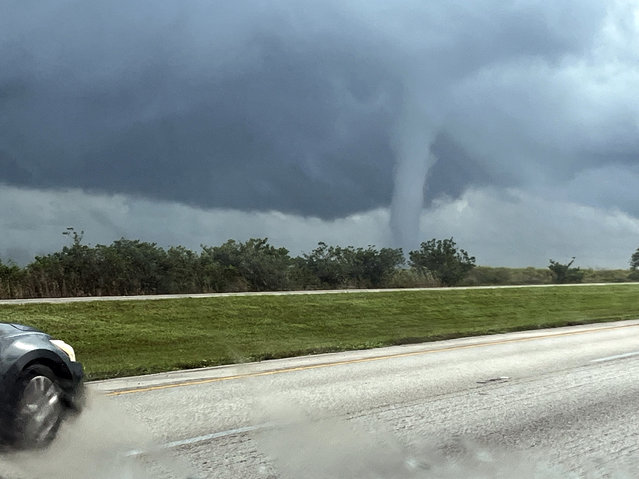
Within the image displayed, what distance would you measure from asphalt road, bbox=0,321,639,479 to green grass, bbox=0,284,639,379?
4.48 metres

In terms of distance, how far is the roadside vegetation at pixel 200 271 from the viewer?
32.3 metres

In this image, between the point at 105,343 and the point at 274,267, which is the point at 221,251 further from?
the point at 105,343

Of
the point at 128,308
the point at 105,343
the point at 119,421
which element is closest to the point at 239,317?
the point at 128,308

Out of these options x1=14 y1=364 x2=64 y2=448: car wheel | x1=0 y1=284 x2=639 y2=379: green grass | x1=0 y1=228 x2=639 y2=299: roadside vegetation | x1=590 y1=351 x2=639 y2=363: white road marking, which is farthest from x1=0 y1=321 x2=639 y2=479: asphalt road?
x1=0 y1=228 x2=639 y2=299: roadside vegetation

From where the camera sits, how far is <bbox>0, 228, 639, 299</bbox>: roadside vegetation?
106 feet

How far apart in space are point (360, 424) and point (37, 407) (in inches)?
128

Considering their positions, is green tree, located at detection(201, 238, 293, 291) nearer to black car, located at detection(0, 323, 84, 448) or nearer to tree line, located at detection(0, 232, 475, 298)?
tree line, located at detection(0, 232, 475, 298)

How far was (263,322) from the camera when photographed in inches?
977

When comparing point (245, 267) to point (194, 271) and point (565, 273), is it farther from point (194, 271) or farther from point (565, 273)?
point (565, 273)

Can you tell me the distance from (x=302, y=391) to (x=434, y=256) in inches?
2357

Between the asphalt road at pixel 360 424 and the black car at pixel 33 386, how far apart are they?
209 millimetres

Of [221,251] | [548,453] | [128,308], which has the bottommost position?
[548,453]

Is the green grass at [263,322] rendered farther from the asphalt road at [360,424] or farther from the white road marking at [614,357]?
the white road marking at [614,357]

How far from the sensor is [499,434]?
7.16m
